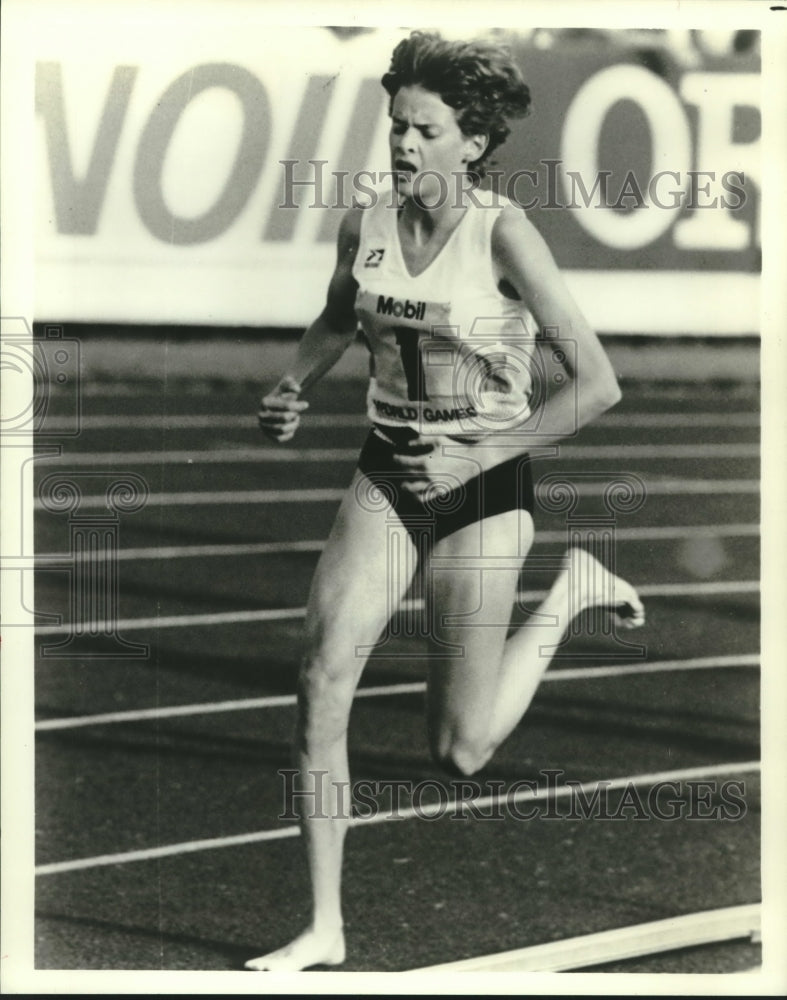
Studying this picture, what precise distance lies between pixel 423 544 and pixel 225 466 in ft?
27.1

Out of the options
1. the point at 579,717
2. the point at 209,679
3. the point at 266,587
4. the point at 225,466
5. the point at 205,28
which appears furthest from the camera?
the point at 225,466

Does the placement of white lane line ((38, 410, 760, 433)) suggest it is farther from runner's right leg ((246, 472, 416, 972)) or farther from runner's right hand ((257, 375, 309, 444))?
runner's right leg ((246, 472, 416, 972))

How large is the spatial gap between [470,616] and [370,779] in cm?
118

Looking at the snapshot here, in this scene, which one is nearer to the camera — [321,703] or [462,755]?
[321,703]

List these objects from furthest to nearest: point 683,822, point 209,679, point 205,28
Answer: point 209,679, point 683,822, point 205,28

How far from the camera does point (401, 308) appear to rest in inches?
199

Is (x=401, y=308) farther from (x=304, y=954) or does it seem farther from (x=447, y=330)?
(x=304, y=954)

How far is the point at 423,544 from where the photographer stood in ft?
16.7

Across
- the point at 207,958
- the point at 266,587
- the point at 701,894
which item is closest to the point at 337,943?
the point at 207,958

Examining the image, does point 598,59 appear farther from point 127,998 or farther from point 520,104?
point 127,998

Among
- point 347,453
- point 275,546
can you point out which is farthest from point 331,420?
point 275,546

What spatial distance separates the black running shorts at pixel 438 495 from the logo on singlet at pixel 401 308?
0.34m

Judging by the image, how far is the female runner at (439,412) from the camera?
16.5 feet

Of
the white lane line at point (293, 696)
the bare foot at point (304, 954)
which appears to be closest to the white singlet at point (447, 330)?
the bare foot at point (304, 954)
